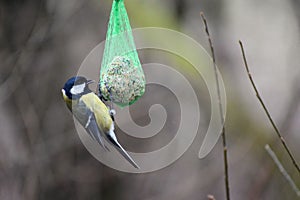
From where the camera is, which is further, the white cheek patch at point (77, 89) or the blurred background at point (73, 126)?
the blurred background at point (73, 126)

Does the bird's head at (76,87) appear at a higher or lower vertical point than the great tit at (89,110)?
higher

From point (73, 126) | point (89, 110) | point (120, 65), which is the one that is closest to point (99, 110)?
point (89, 110)

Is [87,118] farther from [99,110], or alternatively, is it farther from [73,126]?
[73,126]

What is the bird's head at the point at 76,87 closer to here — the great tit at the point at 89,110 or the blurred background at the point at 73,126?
the great tit at the point at 89,110

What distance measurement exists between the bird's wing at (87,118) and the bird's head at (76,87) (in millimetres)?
46

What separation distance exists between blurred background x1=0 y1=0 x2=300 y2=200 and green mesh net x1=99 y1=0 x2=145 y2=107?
112 centimetres

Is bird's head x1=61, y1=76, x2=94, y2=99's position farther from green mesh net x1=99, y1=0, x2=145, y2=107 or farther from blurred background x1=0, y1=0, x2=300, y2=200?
blurred background x1=0, y1=0, x2=300, y2=200

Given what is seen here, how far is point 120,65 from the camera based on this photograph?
2.55 meters

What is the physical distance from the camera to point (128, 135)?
459 cm

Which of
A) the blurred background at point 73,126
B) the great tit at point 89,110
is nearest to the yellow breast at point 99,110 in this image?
the great tit at point 89,110

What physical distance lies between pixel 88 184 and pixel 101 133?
6.95ft

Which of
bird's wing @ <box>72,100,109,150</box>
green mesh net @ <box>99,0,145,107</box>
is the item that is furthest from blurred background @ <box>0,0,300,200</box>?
bird's wing @ <box>72,100,109,150</box>

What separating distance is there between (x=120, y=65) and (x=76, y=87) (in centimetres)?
21

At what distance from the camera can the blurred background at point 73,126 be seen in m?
4.11
